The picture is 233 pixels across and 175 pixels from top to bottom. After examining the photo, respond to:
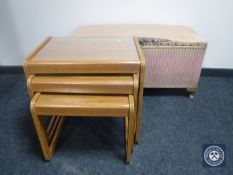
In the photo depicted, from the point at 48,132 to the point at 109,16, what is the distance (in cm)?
103

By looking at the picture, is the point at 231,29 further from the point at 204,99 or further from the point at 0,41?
the point at 0,41

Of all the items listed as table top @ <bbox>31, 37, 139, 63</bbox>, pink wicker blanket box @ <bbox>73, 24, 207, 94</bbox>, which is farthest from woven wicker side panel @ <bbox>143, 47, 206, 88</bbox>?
table top @ <bbox>31, 37, 139, 63</bbox>

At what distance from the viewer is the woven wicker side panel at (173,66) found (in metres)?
1.36

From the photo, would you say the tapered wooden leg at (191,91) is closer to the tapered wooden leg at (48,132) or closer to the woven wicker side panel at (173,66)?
the woven wicker side panel at (173,66)

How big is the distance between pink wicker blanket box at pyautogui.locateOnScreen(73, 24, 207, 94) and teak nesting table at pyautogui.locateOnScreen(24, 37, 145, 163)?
1.44 ft

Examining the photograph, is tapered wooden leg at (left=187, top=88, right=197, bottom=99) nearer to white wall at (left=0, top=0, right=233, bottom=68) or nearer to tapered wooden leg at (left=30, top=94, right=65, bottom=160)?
white wall at (left=0, top=0, right=233, bottom=68)

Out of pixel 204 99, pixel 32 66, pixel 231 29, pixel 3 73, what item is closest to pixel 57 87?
pixel 32 66

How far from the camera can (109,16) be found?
162cm

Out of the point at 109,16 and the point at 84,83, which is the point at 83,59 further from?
the point at 109,16

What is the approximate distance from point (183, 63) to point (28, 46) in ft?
4.42

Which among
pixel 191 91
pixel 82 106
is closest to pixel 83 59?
pixel 82 106

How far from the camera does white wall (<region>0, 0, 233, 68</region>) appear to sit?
1562 mm

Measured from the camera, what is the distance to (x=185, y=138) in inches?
49.0

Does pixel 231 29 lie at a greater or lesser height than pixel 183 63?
greater
